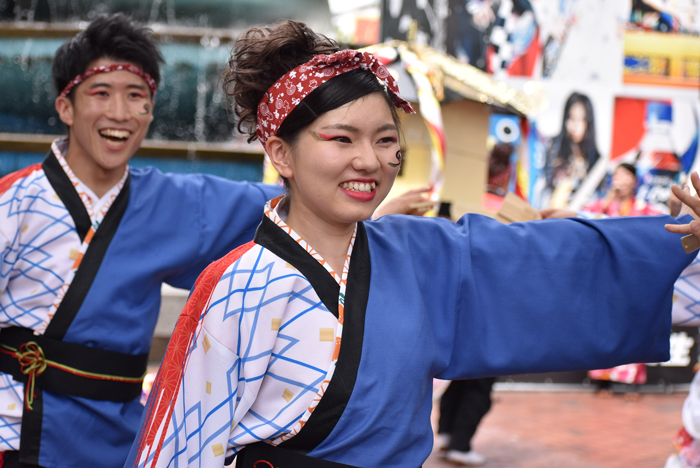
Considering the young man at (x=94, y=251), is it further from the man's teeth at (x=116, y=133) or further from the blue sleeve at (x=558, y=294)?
the blue sleeve at (x=558, y=294)

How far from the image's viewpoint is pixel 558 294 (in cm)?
167

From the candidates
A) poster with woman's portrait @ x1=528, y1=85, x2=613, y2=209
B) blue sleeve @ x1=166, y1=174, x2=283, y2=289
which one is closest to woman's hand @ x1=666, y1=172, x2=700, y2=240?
blue sleeve @ x1=166, y1=174, x2=283, y2=289

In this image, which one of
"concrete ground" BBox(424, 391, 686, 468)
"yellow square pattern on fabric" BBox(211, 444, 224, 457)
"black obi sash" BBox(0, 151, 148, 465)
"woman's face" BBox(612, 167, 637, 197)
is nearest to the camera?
"yellow square pattern on fabric" BBox(211, 444, 224, 457)

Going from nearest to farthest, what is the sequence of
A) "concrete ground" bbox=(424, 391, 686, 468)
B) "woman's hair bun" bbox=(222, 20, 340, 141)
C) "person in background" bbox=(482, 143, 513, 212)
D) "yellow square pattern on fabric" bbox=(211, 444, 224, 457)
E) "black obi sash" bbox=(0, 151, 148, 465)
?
"yellow square pattern on fabric" bbox=(211, 444, 224, 457) → "woman's hair bun" bbox=(222, 20, 340, 141) → "black obi sash" bbox=(0, 151, 148, 465) → "concrete ground" bbox=(424, 391, 686, 468) → "person in background" bbox=(482, 143, 513, 212)

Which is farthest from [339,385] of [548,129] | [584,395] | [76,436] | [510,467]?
[548,129]

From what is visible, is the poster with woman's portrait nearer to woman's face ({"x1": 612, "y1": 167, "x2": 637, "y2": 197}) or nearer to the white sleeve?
woman's face ({"x1": 612, "y1": 167, "x2": 637, "y2": 197})

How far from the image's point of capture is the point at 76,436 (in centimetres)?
201

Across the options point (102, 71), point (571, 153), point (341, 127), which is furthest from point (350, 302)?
point (571, 153)

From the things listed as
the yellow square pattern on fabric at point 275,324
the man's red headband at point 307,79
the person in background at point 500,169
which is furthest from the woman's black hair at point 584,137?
the yellow square pattern on fabric at point 275,324

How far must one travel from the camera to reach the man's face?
2.18 metres

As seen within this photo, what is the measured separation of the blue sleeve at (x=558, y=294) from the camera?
162 cm

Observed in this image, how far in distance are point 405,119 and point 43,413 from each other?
13.5 feet

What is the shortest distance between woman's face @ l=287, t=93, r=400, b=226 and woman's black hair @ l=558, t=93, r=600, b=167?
6.55 m

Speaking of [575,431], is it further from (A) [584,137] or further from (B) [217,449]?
(B) [217,449]
